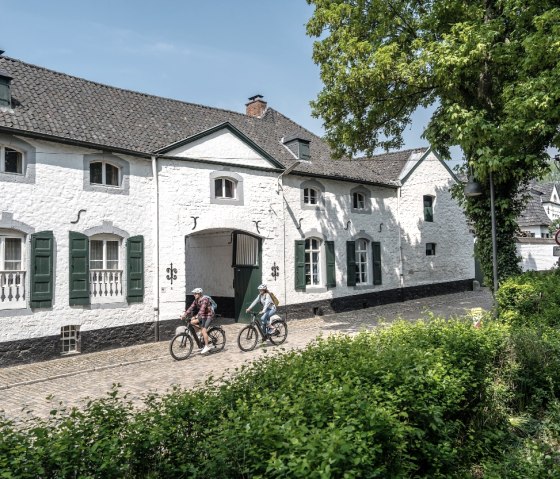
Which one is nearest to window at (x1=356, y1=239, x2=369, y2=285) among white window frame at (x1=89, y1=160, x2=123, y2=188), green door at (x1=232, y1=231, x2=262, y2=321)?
green door at (x1=232, y1=231, x2=262, y2=321)

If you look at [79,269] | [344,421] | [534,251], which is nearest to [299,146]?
[79,269]

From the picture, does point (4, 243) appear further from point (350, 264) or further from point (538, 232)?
point (538, 232)

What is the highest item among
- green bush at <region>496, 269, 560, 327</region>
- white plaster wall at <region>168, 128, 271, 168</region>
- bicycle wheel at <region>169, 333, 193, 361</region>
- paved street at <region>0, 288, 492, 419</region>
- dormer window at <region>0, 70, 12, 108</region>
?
dormer window at <region>0, 70, 12, 108</region>

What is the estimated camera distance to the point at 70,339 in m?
12.5

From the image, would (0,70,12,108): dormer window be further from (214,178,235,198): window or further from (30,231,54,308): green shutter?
(214,178,235,198): window

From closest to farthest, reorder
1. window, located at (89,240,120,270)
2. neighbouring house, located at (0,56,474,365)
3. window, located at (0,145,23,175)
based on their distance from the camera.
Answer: window, located at (0,145,23,175)
neighbouring house, located at (0,56,474,365)
window, located at (89,240,120,270)

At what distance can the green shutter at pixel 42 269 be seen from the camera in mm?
11805

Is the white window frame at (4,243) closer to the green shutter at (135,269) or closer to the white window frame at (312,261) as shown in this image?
the green shutter at (135,269)

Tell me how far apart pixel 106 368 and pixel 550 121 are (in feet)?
38.9

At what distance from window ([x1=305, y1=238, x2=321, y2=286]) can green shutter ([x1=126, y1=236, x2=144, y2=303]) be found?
6.74 meters

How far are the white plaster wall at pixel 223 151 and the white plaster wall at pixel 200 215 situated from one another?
270 mm

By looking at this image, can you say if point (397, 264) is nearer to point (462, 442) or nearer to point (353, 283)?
point (353, 283)

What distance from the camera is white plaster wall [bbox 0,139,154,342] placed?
11672mm

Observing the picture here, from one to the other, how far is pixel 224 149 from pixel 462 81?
7.54 meters
